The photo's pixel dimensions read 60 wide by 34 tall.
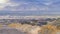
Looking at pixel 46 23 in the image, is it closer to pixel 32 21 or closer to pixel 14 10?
pixel 32 21

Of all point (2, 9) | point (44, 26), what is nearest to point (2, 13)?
point (2, 9)

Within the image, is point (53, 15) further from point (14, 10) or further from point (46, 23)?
point (14, 10)

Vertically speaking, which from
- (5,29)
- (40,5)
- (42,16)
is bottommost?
(5,29)

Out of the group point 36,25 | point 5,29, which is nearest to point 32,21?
point 36,25

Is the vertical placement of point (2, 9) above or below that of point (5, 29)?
above

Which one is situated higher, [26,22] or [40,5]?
[40,5]

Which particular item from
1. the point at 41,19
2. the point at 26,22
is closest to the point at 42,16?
the point at 41,19

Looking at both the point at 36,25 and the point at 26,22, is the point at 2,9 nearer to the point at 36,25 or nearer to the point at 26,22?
the point at 26,22
